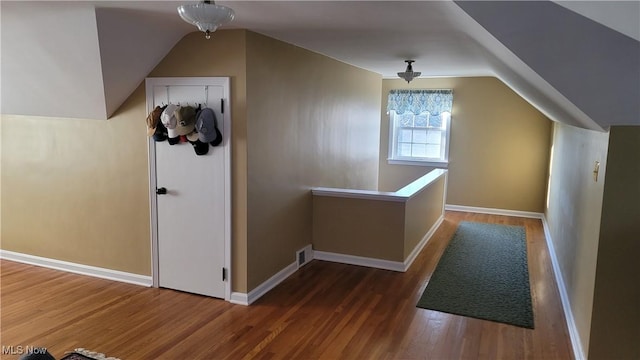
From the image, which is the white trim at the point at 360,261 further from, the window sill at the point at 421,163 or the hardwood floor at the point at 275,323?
the window sill at the point at 421,163

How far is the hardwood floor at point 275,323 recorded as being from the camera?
2949 mm

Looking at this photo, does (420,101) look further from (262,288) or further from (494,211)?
(262,288)

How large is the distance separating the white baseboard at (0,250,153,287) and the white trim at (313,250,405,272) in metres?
1.72

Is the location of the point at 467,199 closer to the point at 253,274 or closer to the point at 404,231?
the point at 404,231

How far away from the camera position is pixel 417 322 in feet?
11.0

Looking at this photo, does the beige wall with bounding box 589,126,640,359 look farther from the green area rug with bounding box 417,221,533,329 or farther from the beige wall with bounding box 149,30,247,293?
the beige wall with bounding box 149,30,247,293

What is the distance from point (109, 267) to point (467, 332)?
3159 millimetres

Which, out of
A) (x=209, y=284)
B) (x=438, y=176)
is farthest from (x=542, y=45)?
(x=438, y=176)

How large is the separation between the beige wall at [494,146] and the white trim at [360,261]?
3.30m

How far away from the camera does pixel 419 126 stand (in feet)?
24.7

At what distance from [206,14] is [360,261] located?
10.5 feet

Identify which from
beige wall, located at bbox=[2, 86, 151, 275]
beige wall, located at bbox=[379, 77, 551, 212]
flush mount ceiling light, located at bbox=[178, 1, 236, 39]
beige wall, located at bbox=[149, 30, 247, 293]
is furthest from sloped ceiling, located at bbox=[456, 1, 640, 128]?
beige wall, located at bbox=[379, 77, 551, 212]

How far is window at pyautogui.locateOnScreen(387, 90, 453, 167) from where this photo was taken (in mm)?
7195

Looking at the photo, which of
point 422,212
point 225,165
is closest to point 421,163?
point 422,212
